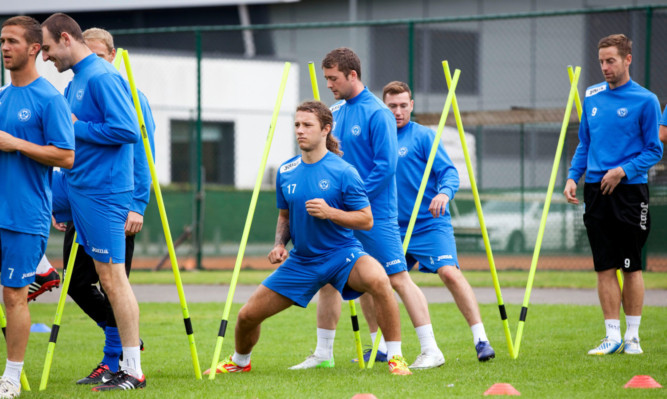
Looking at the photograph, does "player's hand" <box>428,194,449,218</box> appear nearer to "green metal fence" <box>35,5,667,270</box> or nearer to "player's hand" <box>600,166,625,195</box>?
"player's hand" <box>600,166,625,195</box>

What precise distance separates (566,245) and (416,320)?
8844 mm

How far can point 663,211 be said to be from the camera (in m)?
11.5

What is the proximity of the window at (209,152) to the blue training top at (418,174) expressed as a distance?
1293 cm

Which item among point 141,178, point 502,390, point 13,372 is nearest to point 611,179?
point 502,390

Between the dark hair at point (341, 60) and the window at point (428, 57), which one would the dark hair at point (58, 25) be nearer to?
the dark hair at point (341, 60)

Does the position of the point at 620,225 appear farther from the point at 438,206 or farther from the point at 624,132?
the point at 438,206

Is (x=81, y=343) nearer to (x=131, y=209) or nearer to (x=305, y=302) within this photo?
(x=131, y=209)

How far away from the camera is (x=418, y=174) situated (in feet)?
20.6

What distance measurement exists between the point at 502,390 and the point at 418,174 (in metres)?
2.18

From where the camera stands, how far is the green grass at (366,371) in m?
4.73

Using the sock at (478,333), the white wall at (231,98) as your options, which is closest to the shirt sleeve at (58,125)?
the sock at (478,333)

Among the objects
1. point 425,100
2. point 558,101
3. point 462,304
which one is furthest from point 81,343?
point 558,101

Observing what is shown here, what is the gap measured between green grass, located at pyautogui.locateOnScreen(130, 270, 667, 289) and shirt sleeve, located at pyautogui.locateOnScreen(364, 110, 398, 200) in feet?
18.8

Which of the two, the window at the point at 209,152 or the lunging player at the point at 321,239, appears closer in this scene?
the lunging player at the point at 321,239
